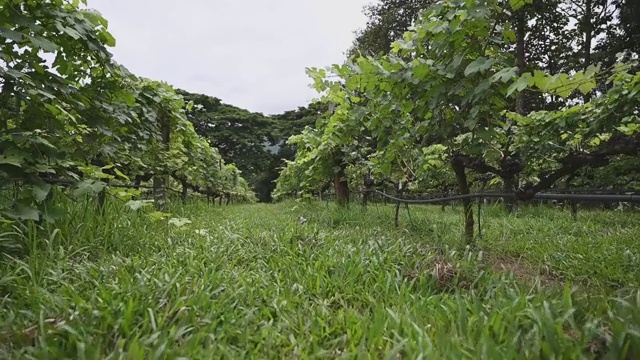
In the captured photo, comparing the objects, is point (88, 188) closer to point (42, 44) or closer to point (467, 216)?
point (42, 44)

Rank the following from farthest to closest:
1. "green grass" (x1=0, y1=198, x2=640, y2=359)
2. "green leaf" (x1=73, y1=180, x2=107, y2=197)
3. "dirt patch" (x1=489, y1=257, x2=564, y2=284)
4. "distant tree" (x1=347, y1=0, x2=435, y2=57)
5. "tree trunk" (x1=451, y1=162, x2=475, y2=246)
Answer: "distant tree" (x1=347, y1=0, x2=435, y2=57) < "tree trunk" (x1=451, y1=162, x2=475, y2=246) < "dirt patch" (x1=489, y1=257, x2=564, y2=284) < "green leaf" (x1=73, y1=180, x2=107, y2=197) < "green grass" (x1=0, y1=198, x2=640, y2=359)

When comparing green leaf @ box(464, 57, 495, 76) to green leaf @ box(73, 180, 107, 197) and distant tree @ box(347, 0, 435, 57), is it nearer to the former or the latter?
green leaf @ box(73, 180, 107, 197)

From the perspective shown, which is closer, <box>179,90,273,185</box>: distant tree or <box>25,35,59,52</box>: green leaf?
<box>25,35,59,52</box>: green leaf

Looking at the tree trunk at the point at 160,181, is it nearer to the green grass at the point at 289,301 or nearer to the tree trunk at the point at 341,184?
the green grass at the point at 289,301

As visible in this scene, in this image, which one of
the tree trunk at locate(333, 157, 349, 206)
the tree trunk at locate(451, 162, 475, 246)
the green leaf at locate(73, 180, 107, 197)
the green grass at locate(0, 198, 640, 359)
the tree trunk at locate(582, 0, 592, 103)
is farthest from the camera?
the tree trunk at locate(582, 0, 592, 103)

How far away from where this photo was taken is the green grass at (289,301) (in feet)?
4.73

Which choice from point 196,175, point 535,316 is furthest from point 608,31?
point 535,316

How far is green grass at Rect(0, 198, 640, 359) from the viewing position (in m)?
1.44

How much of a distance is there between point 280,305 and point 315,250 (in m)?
1.21

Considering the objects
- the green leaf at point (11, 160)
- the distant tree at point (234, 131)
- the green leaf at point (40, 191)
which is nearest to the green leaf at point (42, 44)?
the green leaf at point (11, 160)

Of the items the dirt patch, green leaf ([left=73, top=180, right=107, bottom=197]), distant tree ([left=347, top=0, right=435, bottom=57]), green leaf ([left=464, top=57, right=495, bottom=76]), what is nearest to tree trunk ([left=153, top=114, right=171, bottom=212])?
green leaf ([left=73, top=180, right=107, bottom=197])

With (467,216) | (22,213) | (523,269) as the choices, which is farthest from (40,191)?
(523,269)

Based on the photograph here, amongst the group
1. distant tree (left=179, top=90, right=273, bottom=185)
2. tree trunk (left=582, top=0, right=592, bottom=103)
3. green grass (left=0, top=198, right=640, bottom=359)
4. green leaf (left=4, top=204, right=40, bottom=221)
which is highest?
tree trunk (left=582, top=0, right=592, bottom=103)

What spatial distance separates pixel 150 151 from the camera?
5.17 metres
